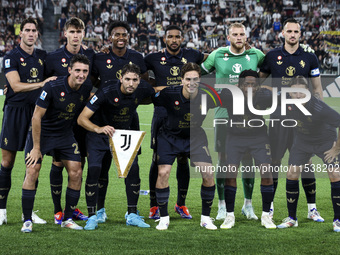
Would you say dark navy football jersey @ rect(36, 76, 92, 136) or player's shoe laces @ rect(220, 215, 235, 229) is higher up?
dark navy football jersey @ rect(36, 76, 92, 136)

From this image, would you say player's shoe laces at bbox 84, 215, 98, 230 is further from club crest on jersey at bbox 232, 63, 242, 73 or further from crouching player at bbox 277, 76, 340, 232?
club crest on jersey at bbox 232, 63, 242, 73

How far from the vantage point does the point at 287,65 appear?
266 inches

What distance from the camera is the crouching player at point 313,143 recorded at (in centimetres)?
612

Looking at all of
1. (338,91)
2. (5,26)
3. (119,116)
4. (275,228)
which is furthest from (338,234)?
(5,26)

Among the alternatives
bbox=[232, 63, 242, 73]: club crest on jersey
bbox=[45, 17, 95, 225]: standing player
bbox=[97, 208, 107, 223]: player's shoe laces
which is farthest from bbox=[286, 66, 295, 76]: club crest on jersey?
bbox=[97, 208, 107, 223]: player's shoe laces

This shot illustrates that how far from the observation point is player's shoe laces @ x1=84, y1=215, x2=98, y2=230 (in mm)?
6184

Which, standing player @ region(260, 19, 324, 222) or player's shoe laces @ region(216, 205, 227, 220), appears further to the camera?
player's shoe laces @ region(216, 205, 227, 220)

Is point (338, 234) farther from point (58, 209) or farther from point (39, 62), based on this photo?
point (39, 62)

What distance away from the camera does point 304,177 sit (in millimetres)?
6660

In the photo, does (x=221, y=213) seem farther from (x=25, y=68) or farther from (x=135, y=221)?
(x=25, y=68)

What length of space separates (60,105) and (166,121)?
4.21 feet

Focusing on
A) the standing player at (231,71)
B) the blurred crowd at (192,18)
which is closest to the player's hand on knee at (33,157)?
the standing player at (231,71)

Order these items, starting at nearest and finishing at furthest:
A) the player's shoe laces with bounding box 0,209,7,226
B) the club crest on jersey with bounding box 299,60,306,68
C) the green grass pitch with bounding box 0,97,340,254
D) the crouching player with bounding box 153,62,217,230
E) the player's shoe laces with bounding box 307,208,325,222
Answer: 1. the green grass pitch with bounding box 0,97,340,254
2. the crouching player with bounding box 153,62,217,230
3. the player's shoe laces with bounding box 0,209,7,226
4. the player's shoe laces with bounding box 307,208,325,222
5. the club crest on jersey with bounding box 299,60,306,68

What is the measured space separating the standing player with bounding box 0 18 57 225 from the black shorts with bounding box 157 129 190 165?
1.59 m
